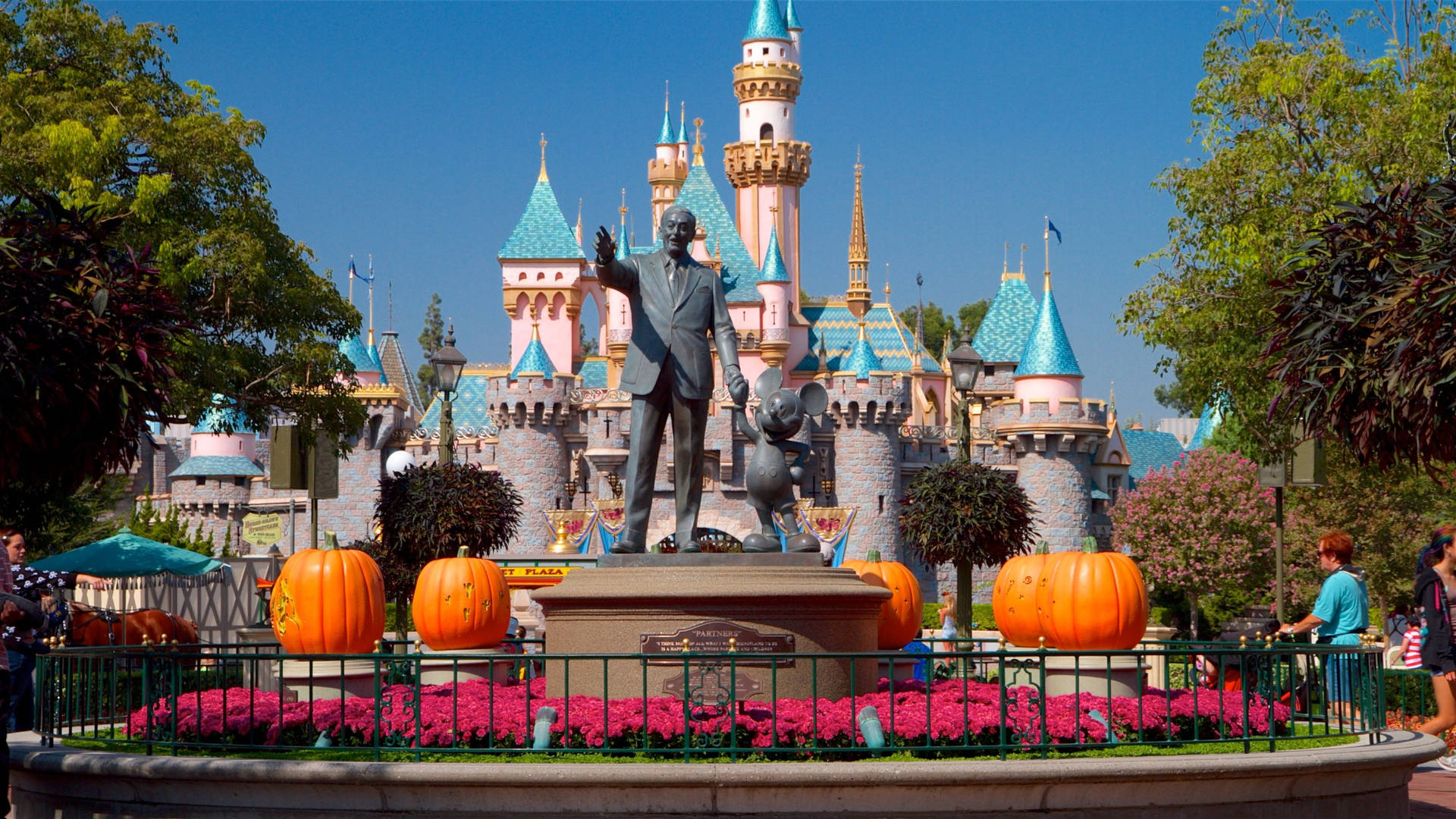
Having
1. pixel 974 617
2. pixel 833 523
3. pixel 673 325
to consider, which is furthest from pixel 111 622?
pixel 833 523

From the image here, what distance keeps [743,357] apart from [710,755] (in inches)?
1928

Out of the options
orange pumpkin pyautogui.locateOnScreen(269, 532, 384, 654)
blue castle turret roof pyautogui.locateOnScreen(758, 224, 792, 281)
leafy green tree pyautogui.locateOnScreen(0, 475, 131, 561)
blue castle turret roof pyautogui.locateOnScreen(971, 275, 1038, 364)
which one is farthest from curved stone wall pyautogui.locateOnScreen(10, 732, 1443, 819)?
blue castle turret roof pyautogui.locateOnScreen(971, 275, 1038, 364)

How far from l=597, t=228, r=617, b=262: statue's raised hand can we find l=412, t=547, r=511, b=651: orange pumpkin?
3.89 meters

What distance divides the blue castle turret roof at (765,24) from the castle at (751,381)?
0.07m

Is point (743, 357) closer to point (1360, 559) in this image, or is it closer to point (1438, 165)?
point (1360, 559)

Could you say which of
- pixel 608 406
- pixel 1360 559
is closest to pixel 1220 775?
pixel 1360 559

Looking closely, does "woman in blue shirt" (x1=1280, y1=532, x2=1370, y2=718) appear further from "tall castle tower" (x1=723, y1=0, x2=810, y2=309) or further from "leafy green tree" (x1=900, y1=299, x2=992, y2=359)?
"leafy green tree" (x1=900, y1=299, x2=992, y2=359)

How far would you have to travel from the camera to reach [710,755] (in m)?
8.31

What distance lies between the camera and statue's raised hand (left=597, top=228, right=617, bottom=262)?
1005 cm

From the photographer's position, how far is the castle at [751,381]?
52.0 meters

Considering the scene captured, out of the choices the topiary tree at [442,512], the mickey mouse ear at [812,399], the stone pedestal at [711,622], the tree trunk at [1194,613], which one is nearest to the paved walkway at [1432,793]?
the stone pedestal at [711,622]

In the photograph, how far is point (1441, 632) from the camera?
10156 millimetres

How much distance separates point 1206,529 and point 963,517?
62.4 ft

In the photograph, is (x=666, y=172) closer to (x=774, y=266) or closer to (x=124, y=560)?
(x=774, y=266)
